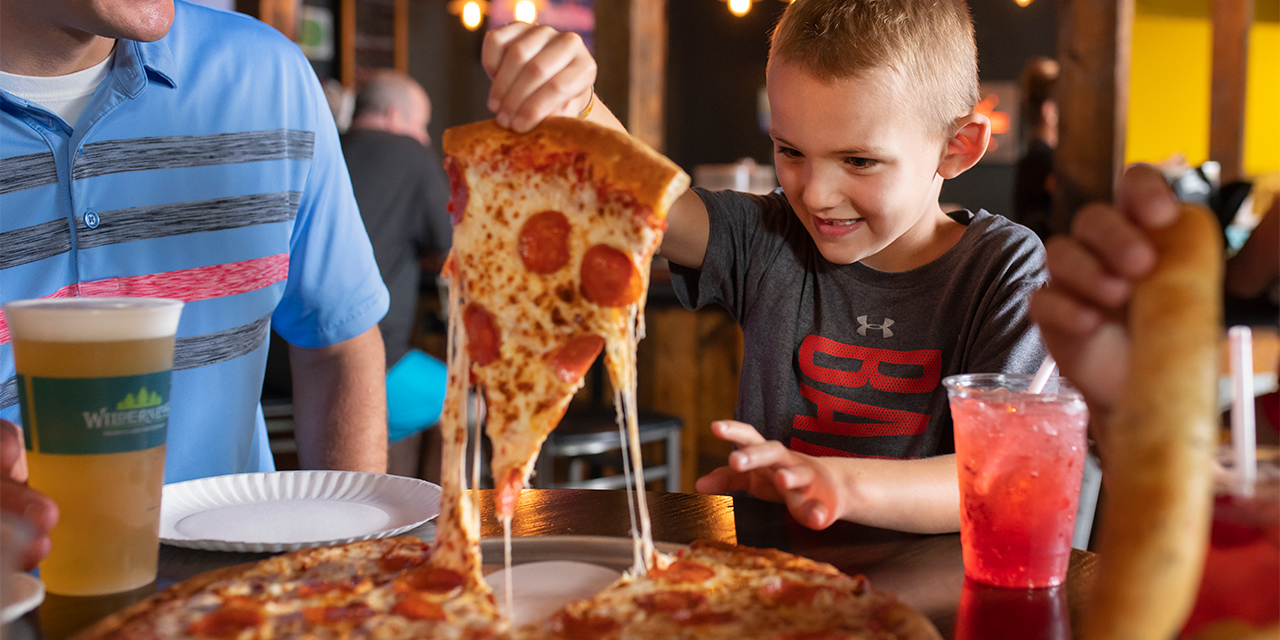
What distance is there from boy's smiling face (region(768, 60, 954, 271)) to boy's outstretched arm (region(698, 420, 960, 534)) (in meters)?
0.42

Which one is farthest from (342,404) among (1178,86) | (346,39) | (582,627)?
(1178,86)

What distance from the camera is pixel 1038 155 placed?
17.1ft

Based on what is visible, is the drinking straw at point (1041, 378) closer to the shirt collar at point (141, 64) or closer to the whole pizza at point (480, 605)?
the whole pizza at point (480, 605)

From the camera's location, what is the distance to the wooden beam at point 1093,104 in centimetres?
463

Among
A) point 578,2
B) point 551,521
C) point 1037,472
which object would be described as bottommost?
point 551,521

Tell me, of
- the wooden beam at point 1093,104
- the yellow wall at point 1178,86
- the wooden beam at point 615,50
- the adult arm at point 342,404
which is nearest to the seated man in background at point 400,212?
the wooden beam at point 615,50

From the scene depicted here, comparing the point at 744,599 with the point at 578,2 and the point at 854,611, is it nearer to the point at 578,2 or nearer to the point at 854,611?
the point at 854,611

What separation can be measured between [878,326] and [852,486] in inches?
20.5

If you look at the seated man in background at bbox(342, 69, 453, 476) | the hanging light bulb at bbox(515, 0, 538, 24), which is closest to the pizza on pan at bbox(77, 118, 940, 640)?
the seated man in background at bbox(342, 69, 453, 476)

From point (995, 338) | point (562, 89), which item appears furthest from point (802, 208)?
point (562, 89)

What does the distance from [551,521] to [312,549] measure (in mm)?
286

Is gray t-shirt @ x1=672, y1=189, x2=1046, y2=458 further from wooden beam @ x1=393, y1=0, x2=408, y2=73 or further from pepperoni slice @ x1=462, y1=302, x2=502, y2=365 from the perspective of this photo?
wooden beam @ x1=393, y1=0, x2=408, y2=73

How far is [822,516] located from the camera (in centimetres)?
108

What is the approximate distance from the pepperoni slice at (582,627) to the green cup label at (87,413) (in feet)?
1.43
